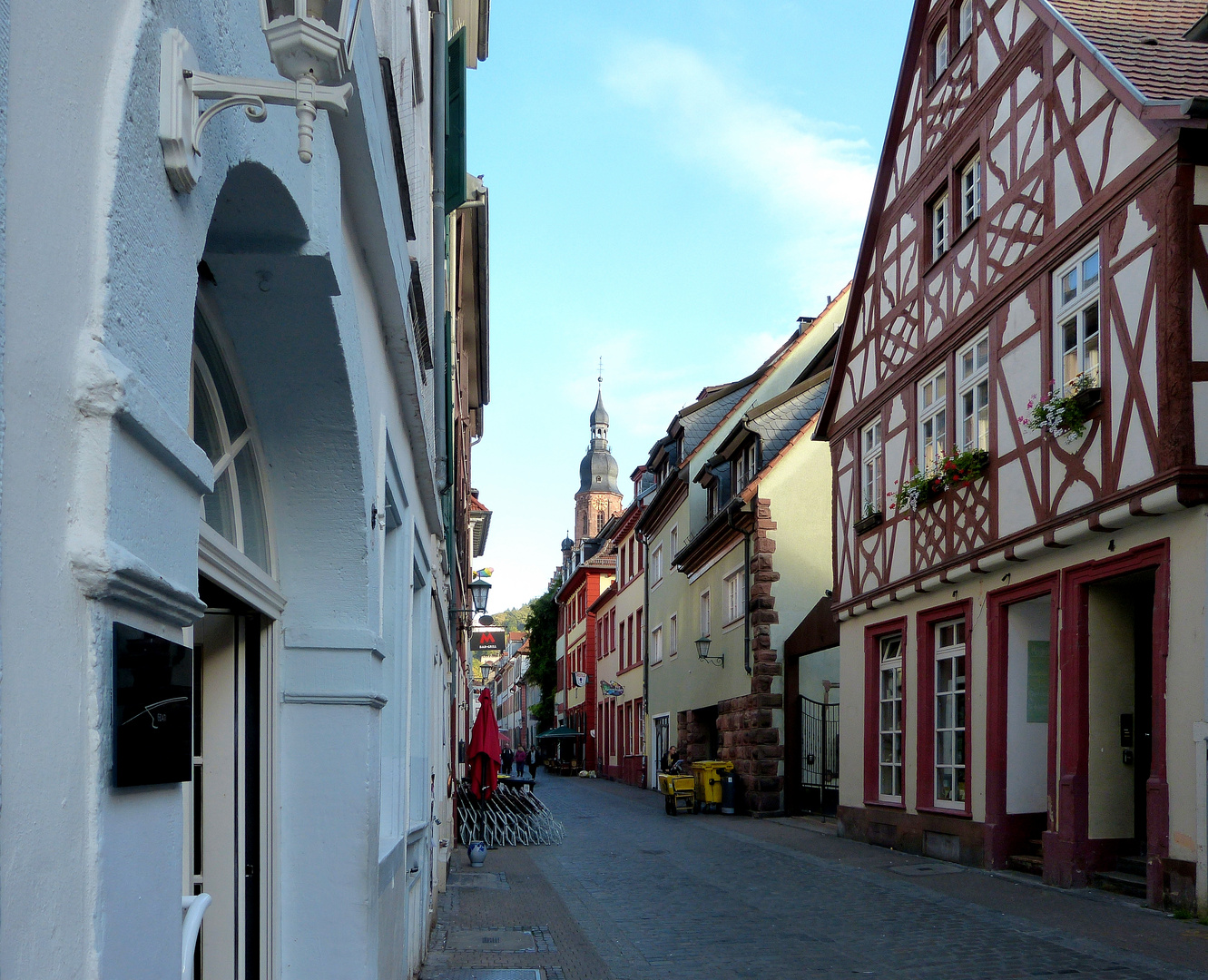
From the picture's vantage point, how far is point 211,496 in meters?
3.48

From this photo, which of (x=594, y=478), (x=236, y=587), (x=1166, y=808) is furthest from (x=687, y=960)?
(x=594, y=478)

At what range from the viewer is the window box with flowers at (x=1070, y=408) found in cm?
1078

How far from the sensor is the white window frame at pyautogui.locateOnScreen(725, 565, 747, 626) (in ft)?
78.0

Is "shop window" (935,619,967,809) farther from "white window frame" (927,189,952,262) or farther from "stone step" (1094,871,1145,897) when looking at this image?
"white window frame" (927,189,952,262)

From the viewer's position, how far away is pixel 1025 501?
39.7 feet

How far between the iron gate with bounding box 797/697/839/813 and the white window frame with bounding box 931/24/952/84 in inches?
447

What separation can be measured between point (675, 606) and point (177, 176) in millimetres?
30045

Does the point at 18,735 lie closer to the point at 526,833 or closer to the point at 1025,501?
the point at 1025,501

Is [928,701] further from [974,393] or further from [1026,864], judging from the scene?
[974,393]

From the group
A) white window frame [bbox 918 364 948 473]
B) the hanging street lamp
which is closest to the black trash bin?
the hanging street lamp

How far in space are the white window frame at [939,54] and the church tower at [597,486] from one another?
83.2 metres

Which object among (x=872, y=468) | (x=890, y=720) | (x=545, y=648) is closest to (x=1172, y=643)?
(x=890, y=720)

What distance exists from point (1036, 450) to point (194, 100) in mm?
11077

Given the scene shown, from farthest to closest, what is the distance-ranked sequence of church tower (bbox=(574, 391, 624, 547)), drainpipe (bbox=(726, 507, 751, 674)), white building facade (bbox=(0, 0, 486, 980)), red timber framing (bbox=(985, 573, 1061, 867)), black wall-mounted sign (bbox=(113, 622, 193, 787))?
1. church tower (bbox=(574, 391, 624, 547))
2. drainpipe (bbox=(726, 507, 751, 674))
3. red timber framing (bbox=(985, 573, 1061, 867))
4. black wall-mounted sign (bbox=(113, 622, 193, 787))
5. white building facade (bbox=(0, 0, 486, 980))
